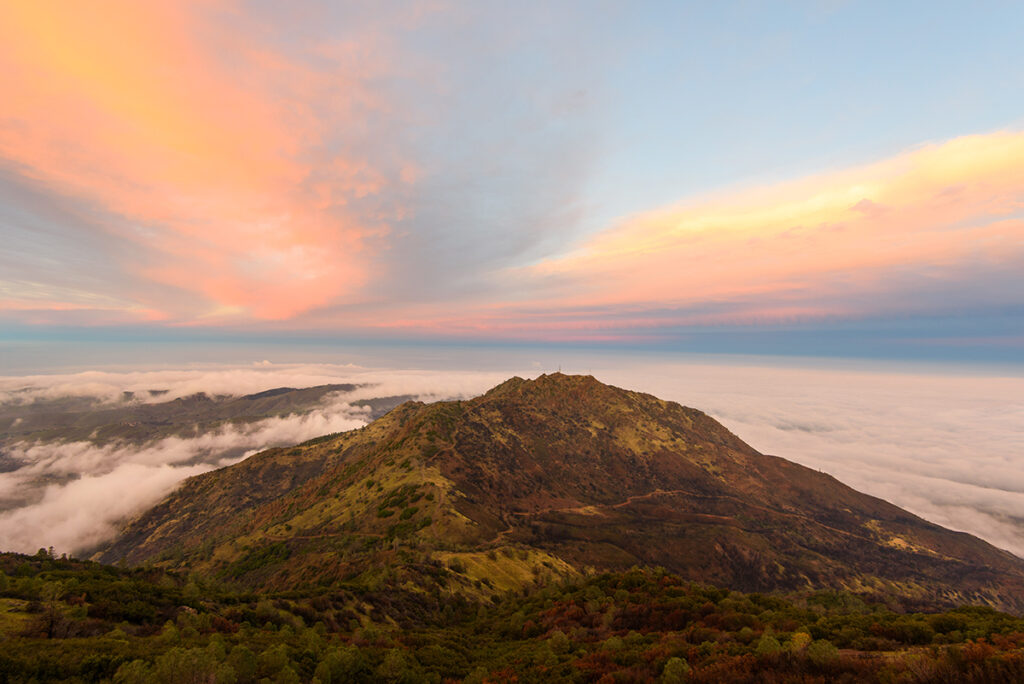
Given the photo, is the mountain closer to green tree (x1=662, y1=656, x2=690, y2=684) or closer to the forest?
the forest

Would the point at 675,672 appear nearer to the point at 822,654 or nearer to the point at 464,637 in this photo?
the point at 822,654

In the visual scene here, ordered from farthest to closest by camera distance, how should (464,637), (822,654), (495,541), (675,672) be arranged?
(495,541) → (464,637) → (675,672) → (822,654)

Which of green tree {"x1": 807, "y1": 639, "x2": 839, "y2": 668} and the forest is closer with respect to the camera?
the forest

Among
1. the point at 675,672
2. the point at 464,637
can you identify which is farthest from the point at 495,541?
the point at 675,672

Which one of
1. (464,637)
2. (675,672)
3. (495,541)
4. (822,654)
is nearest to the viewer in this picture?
(822,654)

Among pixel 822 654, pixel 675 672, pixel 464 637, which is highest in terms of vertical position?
pixel 822 654

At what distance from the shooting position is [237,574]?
122312 mm

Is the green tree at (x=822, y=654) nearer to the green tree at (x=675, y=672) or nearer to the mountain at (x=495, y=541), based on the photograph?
the green tree at (x=675, y=672)

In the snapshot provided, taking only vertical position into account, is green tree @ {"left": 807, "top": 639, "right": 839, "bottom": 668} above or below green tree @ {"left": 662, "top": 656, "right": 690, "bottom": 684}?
above

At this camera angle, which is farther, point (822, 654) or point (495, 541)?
point (495, 541)

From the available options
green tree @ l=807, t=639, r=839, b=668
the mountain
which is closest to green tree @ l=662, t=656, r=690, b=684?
green tree @ l=807, t=639, r=839, b=668

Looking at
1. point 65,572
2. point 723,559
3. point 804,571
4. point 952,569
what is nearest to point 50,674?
point 65,572

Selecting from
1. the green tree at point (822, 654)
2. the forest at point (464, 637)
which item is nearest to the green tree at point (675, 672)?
the forest at point (464, 637)

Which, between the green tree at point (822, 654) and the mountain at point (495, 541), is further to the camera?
the mountain at point (495, 541)
